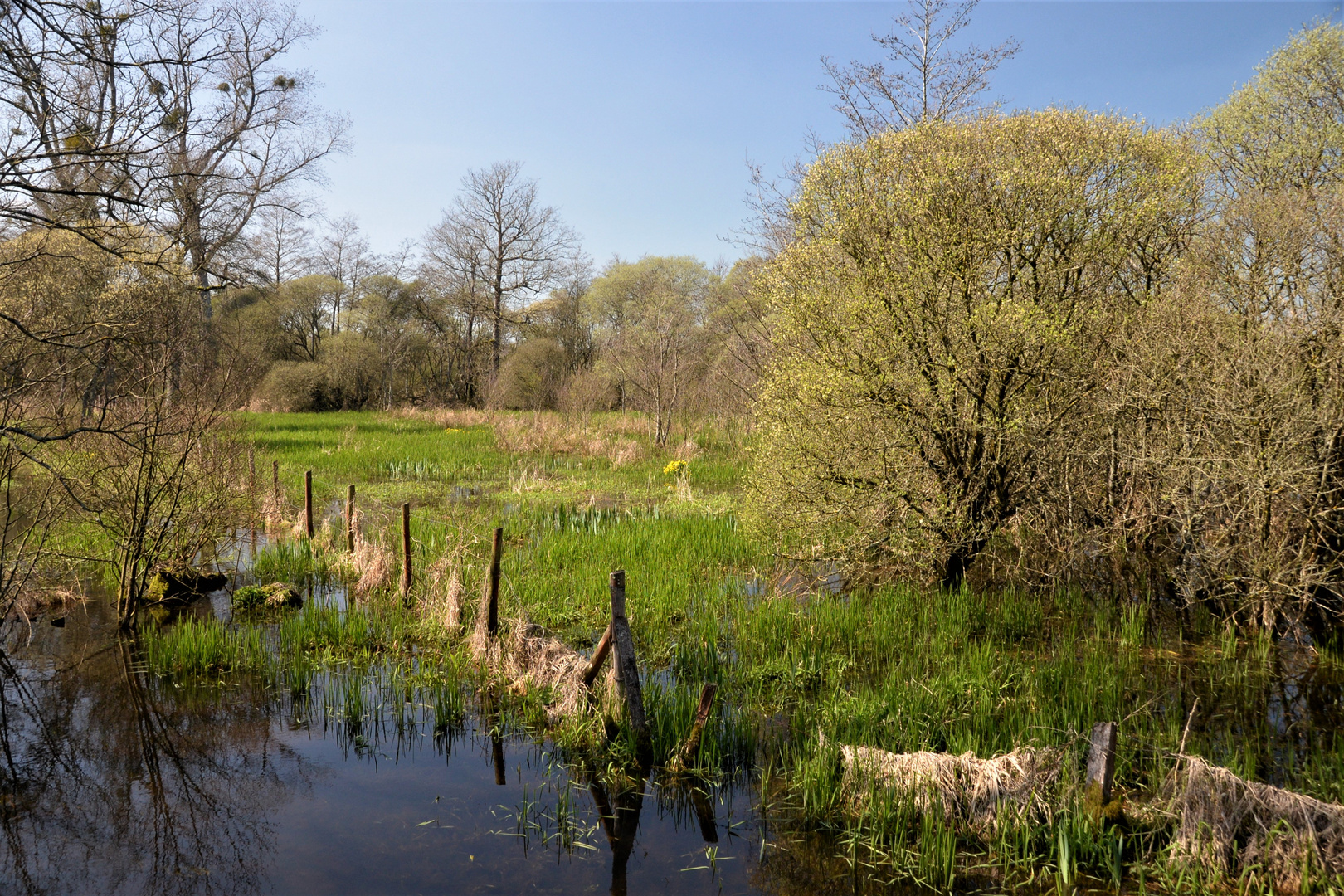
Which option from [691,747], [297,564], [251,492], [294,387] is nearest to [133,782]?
[691,747]

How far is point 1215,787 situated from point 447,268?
141 ft

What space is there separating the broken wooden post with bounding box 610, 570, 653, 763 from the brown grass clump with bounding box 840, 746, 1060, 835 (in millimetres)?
1329

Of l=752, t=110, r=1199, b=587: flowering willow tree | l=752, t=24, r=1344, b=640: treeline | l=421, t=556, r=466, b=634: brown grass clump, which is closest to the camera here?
l=752, t=24, r=1344, b=640: treeline

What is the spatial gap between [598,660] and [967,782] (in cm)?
249

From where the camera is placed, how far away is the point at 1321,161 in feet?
58.5

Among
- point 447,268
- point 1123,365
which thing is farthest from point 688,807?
point 447,268

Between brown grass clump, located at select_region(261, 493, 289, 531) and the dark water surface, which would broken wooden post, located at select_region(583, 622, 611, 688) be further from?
brown grass clump, located at select_region(261, 493, 289, 531)

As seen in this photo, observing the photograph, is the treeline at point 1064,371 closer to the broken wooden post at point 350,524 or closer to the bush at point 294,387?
the broken wooden post at point 350,524

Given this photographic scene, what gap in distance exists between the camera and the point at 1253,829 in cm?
403

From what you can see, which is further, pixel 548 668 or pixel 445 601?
pixel 445 601

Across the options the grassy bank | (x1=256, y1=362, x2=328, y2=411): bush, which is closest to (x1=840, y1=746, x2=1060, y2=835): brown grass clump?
→ the grassy bank

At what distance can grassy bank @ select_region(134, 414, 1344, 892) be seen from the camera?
4.34 m

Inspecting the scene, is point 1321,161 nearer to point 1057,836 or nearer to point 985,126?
point 985,126

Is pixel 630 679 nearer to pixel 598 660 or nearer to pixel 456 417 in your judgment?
pixel 598 660
